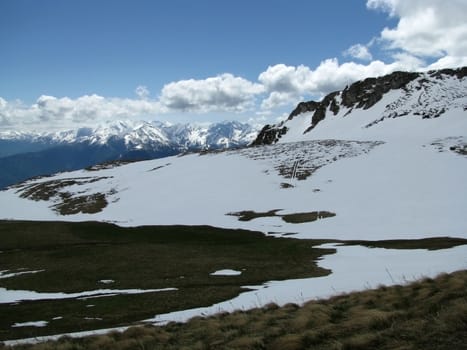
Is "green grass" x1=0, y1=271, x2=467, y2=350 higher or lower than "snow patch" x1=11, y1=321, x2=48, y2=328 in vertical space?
higher

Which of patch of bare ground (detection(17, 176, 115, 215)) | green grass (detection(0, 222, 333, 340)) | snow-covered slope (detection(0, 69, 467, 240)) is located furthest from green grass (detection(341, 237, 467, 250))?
patch of bare ground (detection(17, 176, 115, 215))

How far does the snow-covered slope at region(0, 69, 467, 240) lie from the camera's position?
185 feet

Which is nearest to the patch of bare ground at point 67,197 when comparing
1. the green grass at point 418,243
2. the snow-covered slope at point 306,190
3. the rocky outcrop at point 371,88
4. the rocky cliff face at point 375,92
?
the snow-covered slope at point 306,190

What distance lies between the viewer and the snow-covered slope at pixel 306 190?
56281mm

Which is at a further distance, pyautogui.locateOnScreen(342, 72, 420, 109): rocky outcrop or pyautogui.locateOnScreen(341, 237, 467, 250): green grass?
pyautogui.locateOnScreen(342, 72, 420, 109): rocky outcrop

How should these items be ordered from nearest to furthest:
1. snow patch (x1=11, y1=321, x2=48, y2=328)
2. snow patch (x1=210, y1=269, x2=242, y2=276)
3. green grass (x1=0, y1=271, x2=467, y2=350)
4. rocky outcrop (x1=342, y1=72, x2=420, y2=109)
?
green grass (x1=0, y1=271, x2=467, y2=350)
snow patch (x1=11, y1=321, x2=48, y2=328)
snow patch (x1=210, y1=269, x2=242, y2=276)
rocky outcrop (x1=342, y1=72, x2=420, y2=109)

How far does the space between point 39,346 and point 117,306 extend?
11.4 m

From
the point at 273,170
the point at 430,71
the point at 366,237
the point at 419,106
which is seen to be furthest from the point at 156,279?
the point at 430,71

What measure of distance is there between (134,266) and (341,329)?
29.5 m

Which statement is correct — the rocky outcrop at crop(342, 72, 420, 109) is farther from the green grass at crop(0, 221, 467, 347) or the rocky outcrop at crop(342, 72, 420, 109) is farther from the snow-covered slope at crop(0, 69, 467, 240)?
the green grass at crop(0, 221, 467, 347)

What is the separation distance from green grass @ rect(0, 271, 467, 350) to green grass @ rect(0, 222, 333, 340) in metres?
7.99

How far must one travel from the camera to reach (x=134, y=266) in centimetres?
3647

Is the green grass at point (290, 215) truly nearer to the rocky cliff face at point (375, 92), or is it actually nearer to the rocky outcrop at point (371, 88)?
the rocky cliff face at point (375, 92)

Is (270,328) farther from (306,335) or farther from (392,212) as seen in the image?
(392,212)
